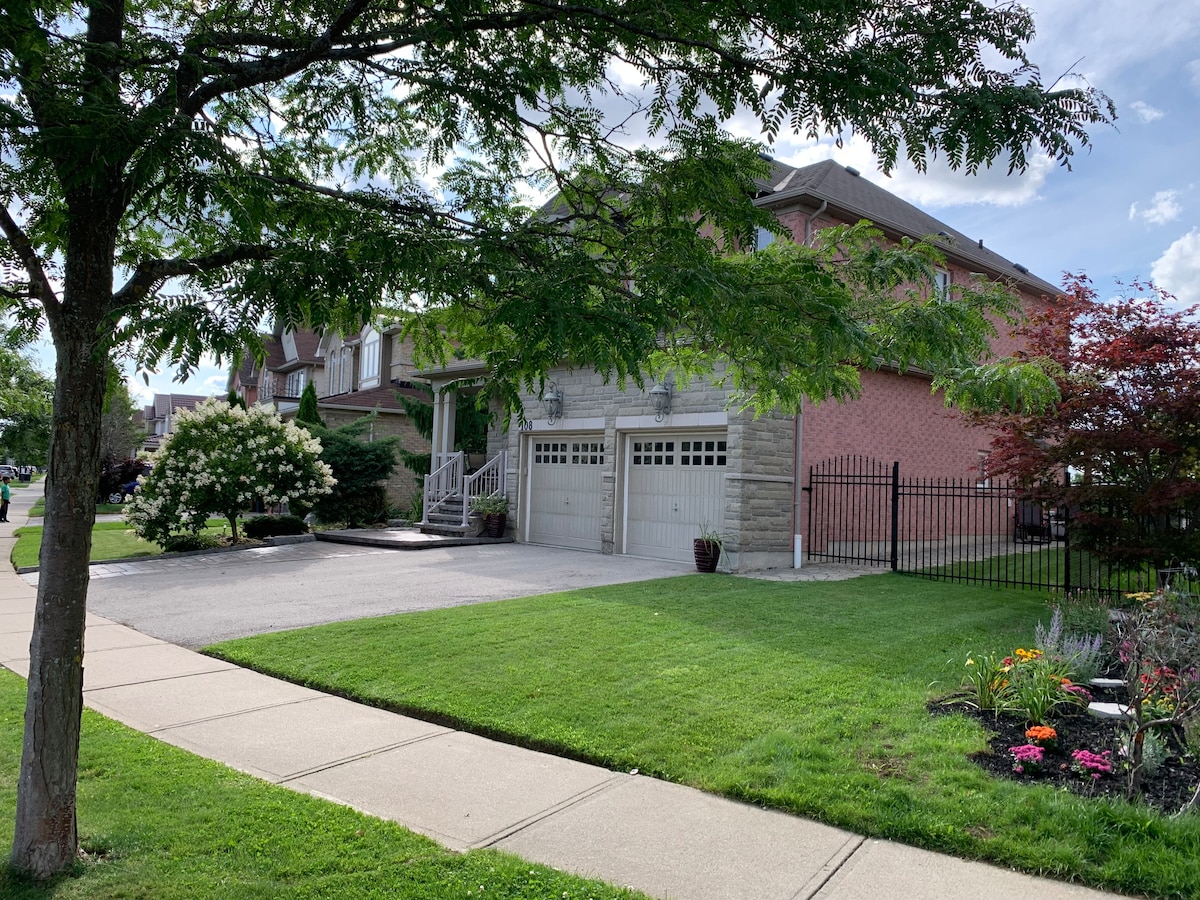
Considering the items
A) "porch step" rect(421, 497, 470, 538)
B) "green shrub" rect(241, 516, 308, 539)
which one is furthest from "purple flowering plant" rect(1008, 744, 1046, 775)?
"green shrub" rect(241, 516, 308, 539)

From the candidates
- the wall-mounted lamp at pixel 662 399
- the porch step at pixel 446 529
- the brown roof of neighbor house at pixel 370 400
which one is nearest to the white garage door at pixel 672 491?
the wall-mounted lamp at pixel 662 399

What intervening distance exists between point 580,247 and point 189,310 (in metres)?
1.89

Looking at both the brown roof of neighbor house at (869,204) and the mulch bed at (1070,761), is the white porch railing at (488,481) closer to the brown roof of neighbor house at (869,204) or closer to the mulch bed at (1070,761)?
the brown roof of neighbor house at (869,204)

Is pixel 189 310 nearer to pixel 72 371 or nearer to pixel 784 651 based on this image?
pixel 72 371

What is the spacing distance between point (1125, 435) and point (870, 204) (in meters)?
10.5

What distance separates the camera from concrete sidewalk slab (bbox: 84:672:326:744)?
A: 223 inches

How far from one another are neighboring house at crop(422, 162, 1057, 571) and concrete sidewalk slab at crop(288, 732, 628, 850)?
26.4 feet

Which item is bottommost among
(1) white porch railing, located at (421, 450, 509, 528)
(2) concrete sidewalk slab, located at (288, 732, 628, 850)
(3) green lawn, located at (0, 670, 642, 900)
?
(2) concrete sidewalk slab, located at (288, 732, 628, 850)

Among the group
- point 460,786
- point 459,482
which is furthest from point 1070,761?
point 459,482

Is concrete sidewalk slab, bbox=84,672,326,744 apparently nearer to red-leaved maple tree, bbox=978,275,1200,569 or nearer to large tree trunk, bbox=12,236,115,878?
large tree trunk, bbox=12,236,115,878

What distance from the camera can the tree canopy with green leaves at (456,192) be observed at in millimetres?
3121

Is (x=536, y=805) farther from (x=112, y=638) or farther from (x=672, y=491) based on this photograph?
(x=672, y=491)

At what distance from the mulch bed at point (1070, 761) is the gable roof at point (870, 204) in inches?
390

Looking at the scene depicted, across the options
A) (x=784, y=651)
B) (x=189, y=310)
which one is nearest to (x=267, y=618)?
(x=784, y=651)
